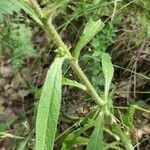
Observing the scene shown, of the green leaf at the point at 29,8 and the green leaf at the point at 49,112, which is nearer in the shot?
the green leaf at the point at 49,112

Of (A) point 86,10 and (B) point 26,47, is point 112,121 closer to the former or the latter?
(A) point 86,10

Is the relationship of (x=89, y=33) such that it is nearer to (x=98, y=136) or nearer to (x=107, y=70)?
(x=107, y=70)

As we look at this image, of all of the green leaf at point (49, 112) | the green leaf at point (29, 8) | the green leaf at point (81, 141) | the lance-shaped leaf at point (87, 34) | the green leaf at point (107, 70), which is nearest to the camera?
the green leaf at point (49, 112)

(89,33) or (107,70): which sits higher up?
(89,33)

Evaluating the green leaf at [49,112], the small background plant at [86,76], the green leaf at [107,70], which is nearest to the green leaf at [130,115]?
the small background plant at [86,76]

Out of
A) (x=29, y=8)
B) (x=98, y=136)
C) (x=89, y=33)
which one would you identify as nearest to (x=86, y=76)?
(x=98, y=136)

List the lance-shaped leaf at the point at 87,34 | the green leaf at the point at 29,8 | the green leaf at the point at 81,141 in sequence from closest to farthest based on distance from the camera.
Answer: the green leaf at the point at 29,8 < the lance-shaped leaf at the point at 87,34 < the green leaf at the point at 81,141

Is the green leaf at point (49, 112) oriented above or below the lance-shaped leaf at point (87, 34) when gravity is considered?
below

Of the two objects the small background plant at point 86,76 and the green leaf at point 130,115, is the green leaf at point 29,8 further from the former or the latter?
the green leaf at point 130,115
